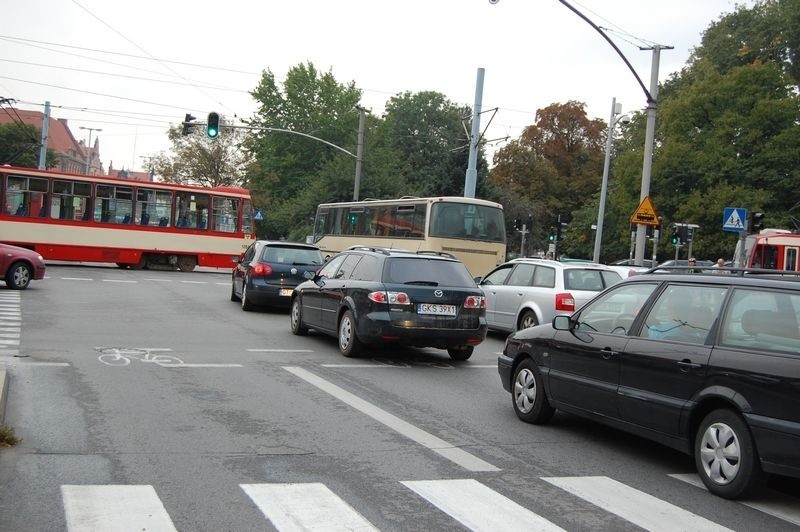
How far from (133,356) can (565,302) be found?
6825mm

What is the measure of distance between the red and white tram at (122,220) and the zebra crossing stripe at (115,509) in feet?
91.1

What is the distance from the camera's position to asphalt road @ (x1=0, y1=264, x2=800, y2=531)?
5.17m

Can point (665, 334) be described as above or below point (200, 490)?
above

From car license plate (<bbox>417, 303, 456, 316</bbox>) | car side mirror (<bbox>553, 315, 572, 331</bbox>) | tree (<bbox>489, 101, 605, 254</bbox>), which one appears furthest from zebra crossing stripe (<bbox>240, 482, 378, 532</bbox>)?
tree (<bbox>489, 101, 605, 254</bbox>)

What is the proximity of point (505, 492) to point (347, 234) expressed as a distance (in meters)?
29.6

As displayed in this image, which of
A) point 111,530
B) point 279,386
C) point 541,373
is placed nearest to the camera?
point 111,530

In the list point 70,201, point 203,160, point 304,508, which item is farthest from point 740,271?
point 203,160

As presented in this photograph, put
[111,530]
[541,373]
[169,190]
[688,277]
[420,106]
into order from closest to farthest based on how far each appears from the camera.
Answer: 1. [111,530]
2. [688,277]
3. [541,373]
4. [169,190]
5. [420,106]

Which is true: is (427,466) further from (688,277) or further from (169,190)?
(169,190)

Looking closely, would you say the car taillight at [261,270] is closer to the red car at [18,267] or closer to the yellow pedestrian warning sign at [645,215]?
the red car at [18,267]

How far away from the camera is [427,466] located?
6387mm

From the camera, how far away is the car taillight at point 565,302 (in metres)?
14.3

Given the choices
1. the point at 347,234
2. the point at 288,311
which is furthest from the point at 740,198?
the point at 288,311

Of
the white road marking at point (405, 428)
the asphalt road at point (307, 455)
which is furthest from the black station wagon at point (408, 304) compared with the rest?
the white road marking at point (405, 428)
